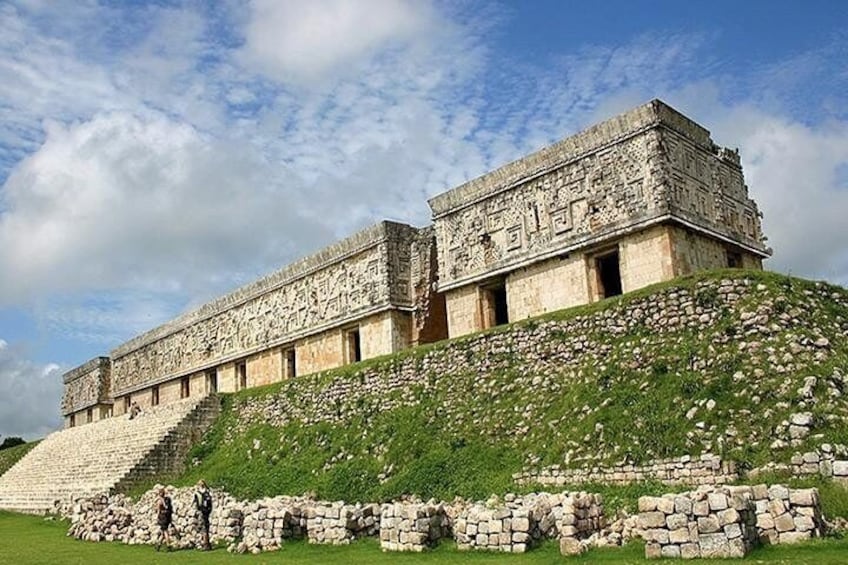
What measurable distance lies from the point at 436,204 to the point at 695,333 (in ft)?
32.0

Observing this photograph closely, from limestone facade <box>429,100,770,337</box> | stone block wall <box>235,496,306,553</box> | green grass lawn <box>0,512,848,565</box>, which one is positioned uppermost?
limestone facade <box>429,100,770,337</box>

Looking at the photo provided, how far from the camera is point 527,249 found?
1986 centimetres

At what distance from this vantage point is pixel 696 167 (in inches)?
736

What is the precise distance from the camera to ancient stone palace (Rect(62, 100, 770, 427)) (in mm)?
17922

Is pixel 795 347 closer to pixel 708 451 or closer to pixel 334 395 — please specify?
pixel 708 451

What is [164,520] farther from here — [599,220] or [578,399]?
[599,220]

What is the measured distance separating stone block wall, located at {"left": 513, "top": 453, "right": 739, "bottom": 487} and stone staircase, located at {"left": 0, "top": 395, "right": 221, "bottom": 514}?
41.2 feet

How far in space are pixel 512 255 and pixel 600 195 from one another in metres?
2.81

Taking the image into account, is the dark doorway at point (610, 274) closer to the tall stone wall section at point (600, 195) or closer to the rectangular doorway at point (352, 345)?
the tall stone wall section at point (600, 195)

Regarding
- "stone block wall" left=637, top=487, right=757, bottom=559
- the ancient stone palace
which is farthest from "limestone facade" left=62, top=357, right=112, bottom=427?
"stone block wall" left=637, top=487, right=757, bottom=559

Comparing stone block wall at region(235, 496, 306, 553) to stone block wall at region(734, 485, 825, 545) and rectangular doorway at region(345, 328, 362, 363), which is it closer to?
stone block wall at region(734, 485, 825, 545)

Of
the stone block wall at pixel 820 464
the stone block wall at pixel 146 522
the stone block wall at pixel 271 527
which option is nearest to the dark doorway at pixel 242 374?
the stone block wall at pixel 146 522

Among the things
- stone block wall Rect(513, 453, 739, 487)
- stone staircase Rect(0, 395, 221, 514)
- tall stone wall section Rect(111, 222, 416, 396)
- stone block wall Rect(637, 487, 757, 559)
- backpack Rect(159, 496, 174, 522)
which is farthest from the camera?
tall stone wall section Rect(111, 222, 416, 396)

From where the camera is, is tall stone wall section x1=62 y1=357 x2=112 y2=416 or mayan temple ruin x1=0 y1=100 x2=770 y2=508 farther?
tall stone wall section x1=62 y1=357 x2=112 y2=416
